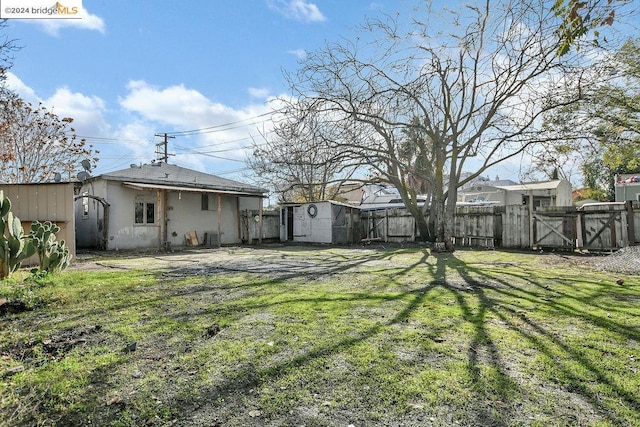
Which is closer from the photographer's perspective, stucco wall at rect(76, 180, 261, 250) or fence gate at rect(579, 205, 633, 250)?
fence gate at rect(579, 205, 633, 250)

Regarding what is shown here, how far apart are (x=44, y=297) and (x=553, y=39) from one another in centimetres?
1308

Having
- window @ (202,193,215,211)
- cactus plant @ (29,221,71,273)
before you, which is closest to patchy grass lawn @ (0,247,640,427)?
cactus plant @ (29,221,71,273)

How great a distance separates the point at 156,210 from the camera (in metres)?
15.6

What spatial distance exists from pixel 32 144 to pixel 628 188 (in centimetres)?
3756

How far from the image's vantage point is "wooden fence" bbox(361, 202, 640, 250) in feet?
38.3

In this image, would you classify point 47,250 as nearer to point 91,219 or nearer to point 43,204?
point 43,204

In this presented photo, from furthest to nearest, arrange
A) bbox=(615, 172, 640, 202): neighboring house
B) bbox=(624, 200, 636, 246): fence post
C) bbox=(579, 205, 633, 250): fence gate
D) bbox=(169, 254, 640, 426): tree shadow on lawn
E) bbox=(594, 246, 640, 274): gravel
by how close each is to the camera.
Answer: bbox=(615, 172, 640, 202): neighboring house
bbox=(579, 205, 633, 250): fence gate
bbox=(624, 200, 636, 246): fence post
bbox=(594, 246, 640, 274): gravel
bbox=(169, 254, 640, 426): tree shadow on lawn

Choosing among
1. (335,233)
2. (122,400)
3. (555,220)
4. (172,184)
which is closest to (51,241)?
(122,400)

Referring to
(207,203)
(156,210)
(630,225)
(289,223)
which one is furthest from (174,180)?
(630,225)

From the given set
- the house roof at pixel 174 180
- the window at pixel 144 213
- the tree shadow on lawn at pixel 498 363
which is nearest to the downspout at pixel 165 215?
the window at pixel 144 213

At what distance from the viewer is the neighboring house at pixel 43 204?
8438mm

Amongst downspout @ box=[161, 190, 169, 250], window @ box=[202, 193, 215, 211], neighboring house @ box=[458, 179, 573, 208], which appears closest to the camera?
downspout @ box=[161, 190, 169, 250]

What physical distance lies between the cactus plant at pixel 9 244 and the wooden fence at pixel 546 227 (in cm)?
1477

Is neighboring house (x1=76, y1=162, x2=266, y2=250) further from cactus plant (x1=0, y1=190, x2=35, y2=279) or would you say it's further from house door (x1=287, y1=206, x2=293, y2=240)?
cactus plant (x1=0, y1=190, x2=35, y2=279)
